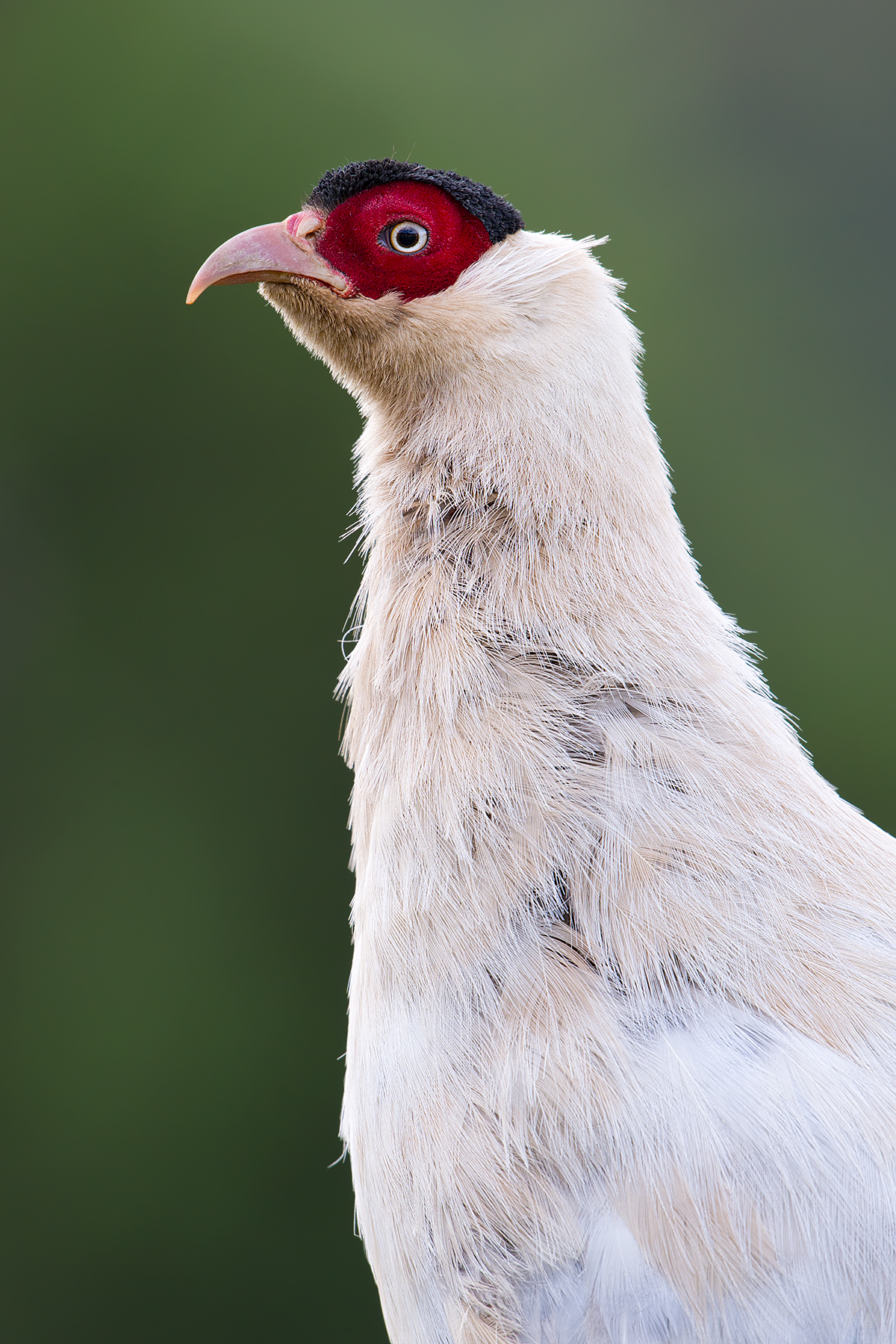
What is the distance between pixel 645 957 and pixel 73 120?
4.27 metres

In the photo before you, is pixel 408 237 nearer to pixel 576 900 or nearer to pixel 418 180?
pixel 418 180

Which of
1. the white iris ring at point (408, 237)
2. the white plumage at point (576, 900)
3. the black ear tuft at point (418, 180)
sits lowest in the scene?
the white plumage at point (576, 900)

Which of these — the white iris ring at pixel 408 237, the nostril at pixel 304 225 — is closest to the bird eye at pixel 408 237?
the white iris ring at pixel 408 237

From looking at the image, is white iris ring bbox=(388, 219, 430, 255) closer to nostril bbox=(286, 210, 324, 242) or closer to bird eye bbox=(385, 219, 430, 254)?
bird eye bbox=(385, 219, 430, 254)

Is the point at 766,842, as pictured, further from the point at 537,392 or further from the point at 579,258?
the point at 579,258

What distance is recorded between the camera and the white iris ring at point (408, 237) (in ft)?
5.16

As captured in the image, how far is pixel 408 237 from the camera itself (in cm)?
158

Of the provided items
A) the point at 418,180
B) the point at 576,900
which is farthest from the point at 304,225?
the point at 576,900

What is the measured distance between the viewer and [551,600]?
1463mm

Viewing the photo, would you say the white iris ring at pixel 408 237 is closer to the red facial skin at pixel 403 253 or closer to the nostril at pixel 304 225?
the red facial skin at pixel 403 253

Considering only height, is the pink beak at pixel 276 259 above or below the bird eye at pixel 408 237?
below

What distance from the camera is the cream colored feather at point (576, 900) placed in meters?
1.24

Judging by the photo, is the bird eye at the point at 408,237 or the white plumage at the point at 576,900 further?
the bird eye at the point at 408,237

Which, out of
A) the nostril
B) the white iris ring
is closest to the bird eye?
the white iris ring
